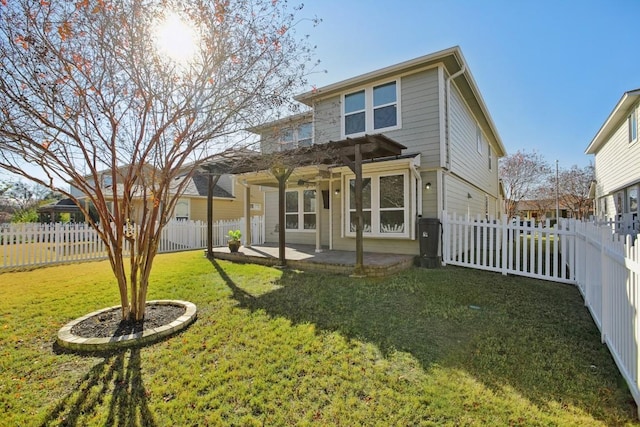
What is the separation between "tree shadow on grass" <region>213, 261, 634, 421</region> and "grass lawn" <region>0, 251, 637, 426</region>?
0.06 feet

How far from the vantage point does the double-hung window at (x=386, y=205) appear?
8328 millimetres

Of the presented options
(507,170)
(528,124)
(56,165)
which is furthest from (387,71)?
(507,170)

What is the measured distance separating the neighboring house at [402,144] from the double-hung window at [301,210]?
34.6 inches

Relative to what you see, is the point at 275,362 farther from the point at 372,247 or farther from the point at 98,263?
the point at 98,263

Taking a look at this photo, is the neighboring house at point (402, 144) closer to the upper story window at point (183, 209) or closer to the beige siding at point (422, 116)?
the beige siding at point (422, 116)

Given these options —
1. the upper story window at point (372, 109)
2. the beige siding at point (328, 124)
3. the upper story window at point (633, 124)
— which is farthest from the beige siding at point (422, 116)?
the upper story window at point (633, 124)

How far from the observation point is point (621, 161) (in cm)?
1220

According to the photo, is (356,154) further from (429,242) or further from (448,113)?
(448,113)

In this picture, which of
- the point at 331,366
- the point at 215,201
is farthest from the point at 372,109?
the point at 215,201

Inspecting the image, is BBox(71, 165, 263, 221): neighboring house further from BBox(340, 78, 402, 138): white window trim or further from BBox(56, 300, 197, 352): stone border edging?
BBox(56, 300, 197, 352): stone border edging

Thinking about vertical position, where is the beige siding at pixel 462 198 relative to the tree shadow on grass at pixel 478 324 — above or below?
above

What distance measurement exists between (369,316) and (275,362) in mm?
1735

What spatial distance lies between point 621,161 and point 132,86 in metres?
16.9

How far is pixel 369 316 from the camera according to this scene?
4.34 metres
